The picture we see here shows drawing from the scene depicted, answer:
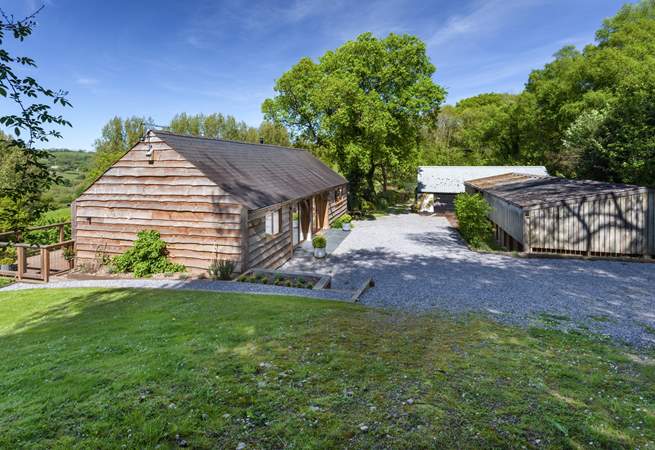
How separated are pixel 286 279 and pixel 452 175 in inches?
1192

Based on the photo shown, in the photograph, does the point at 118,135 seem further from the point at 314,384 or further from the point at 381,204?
the point at 314,384

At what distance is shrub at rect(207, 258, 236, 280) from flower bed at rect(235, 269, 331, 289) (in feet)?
1.71

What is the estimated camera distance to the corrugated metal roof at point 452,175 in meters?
36.5

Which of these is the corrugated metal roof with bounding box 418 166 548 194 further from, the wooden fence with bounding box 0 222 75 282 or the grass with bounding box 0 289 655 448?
the grass with bounding box 0 289 655 448

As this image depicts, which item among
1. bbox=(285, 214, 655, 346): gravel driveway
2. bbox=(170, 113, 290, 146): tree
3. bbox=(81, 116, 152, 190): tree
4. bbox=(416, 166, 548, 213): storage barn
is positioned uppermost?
bbox=(170, 113, 290, 146): tree

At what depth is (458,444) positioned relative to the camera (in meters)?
3.86

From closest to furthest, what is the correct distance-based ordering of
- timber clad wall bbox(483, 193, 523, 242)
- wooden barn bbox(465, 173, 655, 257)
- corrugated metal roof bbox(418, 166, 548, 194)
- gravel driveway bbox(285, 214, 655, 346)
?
1. gravel driveway bbox(285, 214, 655, 346)
2. wooden barn bbox(465, 173, 655, 257)
3. timber clad wall bbox(483, 193, 523, 242)
4. corrugated metal roof bbox(418, 166, 548, 194)

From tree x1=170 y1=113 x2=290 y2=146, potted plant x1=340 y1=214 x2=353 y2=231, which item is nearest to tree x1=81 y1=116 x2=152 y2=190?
tree x1=170 y1=113 x2=290 y2=146

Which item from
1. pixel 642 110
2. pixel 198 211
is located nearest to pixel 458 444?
pixel 198 211

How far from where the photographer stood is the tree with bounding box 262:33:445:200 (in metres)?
29.5

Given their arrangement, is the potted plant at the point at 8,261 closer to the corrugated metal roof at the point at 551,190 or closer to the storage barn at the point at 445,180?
the corrugated metal roof at the point at 551,190

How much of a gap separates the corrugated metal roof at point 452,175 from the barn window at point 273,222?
22866 mm

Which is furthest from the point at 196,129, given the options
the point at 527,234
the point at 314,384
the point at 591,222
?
the point at 314,384

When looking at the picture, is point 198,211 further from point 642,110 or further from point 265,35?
point 642,110
